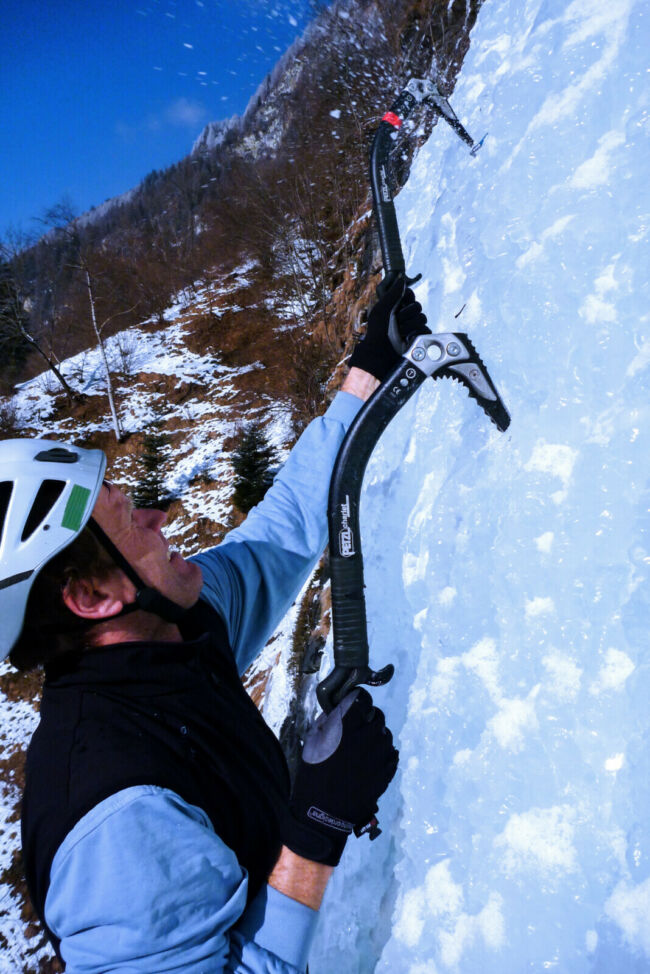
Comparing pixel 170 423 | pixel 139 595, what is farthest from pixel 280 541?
pixel 170 423

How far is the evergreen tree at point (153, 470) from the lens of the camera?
1062cm

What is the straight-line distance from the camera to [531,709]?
1.40 m

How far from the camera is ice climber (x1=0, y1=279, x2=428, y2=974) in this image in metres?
0.76

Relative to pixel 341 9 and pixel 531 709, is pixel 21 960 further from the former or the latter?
pixel 341 9

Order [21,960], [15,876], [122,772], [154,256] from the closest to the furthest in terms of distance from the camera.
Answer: [122,772]
[21,960]
[15,876]
[154,256]

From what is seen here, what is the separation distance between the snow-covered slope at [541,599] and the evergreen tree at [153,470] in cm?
926

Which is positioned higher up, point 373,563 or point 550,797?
point 373,563

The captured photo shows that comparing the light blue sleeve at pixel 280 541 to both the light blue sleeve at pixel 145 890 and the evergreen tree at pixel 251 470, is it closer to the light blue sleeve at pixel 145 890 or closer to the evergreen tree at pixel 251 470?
the light blue sleeve at pixel 145 890

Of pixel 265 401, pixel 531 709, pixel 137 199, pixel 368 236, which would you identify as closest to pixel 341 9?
pixel 368 236

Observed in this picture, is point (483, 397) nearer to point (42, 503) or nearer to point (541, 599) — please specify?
point (541, 599)

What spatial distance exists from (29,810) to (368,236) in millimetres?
9927

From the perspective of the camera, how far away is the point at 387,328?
1.39m

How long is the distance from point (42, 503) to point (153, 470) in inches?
440

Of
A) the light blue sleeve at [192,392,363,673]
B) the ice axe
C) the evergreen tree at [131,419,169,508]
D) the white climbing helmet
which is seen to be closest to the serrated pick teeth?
the ice axe
